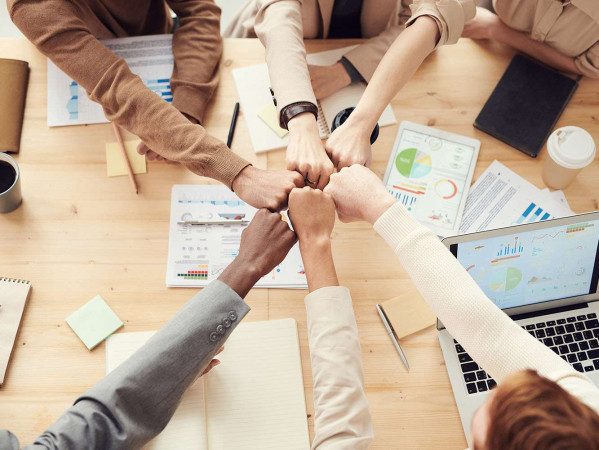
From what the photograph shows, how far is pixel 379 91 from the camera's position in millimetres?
1194

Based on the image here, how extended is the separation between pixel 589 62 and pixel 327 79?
0.65 m

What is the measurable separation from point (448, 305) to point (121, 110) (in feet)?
2.64

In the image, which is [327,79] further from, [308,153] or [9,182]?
[9,182]

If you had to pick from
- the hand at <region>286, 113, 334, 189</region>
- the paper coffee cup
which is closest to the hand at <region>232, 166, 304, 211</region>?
the hand at <region>286, 113, 334, 189</region>

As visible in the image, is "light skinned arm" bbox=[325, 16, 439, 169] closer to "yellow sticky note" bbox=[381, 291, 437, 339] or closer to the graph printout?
the graph printout

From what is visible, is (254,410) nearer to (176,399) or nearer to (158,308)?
(176,399)

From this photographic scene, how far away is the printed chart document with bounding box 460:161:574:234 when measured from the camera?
1.22 metres

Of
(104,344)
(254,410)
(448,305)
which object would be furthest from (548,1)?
(104,344)

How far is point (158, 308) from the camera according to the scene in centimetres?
113

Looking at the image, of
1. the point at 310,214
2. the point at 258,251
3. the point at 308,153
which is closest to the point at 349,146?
the point at 308,153

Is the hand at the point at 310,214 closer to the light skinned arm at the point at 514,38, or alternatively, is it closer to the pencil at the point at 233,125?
the pencil at the point at 233,125

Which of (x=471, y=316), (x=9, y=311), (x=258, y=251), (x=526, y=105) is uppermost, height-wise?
(x=526, y=105)

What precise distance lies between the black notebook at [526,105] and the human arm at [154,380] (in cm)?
72

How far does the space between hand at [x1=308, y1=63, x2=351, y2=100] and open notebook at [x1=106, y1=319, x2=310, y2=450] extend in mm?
575
